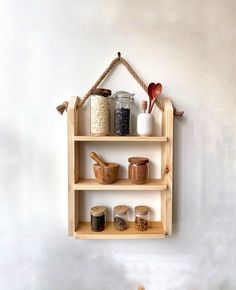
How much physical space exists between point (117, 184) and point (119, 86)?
40 centimetres

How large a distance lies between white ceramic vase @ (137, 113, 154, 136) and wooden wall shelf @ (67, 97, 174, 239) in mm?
37

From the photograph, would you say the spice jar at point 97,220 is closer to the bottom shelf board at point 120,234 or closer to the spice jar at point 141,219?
the bottom shelf board at point 120,234

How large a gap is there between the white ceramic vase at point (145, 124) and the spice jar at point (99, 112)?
0.13 metres

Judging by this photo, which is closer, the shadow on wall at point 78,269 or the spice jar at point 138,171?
the spice jar at point 138,171

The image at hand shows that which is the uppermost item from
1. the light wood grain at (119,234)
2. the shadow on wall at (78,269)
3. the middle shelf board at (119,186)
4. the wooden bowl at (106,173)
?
the wooden bowl at (106,173)

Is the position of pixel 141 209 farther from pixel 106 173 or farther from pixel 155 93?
pixel 155 93

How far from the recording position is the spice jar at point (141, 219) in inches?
34.6

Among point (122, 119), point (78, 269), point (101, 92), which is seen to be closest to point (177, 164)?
point (122, 119)

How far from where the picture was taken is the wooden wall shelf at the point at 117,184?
833 mm

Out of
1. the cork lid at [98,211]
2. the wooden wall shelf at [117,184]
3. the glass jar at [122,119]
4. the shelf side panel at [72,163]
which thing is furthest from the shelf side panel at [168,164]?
the shelf side panel at [72,163]

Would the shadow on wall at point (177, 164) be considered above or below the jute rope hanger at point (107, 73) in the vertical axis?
below

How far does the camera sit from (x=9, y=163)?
3.09ft

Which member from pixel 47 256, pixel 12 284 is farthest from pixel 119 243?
pixel 12 284

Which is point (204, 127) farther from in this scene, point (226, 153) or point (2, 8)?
point (2, 8)
